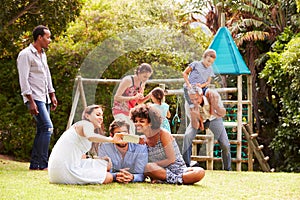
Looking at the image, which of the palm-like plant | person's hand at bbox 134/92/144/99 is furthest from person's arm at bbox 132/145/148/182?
the palm-like plant

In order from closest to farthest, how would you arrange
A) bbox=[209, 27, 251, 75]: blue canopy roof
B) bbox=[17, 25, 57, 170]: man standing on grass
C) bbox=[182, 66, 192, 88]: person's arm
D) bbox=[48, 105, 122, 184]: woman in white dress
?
bbox=[182, 66, 192, 88]: person's arm, bbox=[48, 105, 122, 184]: woman in white dress, bbox=[17, 25, 57, 170]: man standing on grass, bbox=[209, 27, 251, 75]: blue canopy roof

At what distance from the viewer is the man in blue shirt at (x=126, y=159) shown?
494 centimetres

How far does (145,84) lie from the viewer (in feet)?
13.7

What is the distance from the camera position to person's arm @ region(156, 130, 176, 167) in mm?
4648

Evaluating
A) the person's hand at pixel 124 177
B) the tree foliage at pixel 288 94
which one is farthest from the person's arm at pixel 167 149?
the tree foliage at pixel 288 94

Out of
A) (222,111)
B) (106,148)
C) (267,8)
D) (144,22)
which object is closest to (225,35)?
(144,22)

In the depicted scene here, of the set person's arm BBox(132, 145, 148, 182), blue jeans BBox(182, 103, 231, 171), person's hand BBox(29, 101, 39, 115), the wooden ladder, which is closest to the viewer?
person's arm BBox(132, 145, 148, 182)

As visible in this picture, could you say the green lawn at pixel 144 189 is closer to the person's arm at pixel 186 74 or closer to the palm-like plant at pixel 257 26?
the person's arm at pixel 186 74

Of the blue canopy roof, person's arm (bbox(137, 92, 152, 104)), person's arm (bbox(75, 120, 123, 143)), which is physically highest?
the blue canopy roof

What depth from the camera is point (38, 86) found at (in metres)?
6.02

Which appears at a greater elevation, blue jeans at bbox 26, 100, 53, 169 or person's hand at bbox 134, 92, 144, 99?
person's hand at bbox 134, 92, 144, 99

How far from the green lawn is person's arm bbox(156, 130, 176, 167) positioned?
0.19 m

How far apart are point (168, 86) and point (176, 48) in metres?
0.29

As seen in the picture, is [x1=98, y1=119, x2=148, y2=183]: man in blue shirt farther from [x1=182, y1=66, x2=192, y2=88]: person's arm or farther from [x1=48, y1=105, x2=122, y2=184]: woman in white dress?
[x1=182, y1=66, x2=192, y2=88]: person's arm
